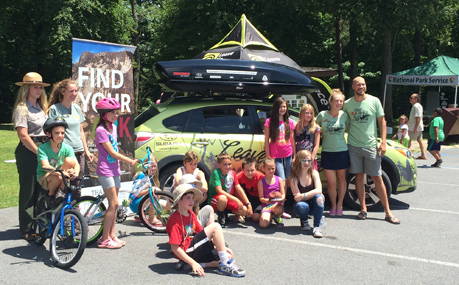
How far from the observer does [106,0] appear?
86.0 feet

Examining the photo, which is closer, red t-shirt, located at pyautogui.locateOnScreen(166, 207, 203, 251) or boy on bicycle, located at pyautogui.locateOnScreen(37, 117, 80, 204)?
red t-shirt, located at pyautogui.locateOnScreen(166, 207, 203, 251)

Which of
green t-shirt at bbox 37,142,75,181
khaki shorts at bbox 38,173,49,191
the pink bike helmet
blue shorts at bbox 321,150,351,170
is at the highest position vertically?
the pink bike helmet

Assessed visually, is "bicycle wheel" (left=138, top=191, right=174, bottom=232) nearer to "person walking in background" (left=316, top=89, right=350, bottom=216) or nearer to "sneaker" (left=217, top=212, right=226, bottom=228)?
"sneaker" (left=217, top=212, right=226, bottom=228)

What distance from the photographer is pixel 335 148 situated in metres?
6.70

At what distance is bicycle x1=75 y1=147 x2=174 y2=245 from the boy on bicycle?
0.38 m

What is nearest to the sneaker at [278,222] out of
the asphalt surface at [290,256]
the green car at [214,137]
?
the asphalt surface at [290,256]

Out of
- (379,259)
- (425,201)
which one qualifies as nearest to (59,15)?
(425,201)

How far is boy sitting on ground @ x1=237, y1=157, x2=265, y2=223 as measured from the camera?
634cm

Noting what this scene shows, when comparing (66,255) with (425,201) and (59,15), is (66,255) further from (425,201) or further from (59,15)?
(59,15)

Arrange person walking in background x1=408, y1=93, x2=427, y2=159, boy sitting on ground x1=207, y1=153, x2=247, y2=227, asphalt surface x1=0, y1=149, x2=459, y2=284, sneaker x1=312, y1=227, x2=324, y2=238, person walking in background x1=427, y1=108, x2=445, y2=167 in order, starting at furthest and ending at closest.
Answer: person walking in background x1=408, y1=93, x2=427, y2=159
person walking in background x1=427, y1=108, x2=445, y2=167
boy sitting on ground x1=207, y1=153, x2=247, y2=227
sneaker x1=312, y1=227, x2=324, y2=238
asphalt surface x1=0, y1=149, x2=459, y2=284

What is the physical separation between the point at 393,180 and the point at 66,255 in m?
4.79

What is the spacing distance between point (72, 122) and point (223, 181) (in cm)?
207

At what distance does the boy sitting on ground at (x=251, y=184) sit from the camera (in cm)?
634

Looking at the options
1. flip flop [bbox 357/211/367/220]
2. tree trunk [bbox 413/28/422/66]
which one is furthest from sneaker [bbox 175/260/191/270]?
tree trunk [bbox 413/28/422/66]
